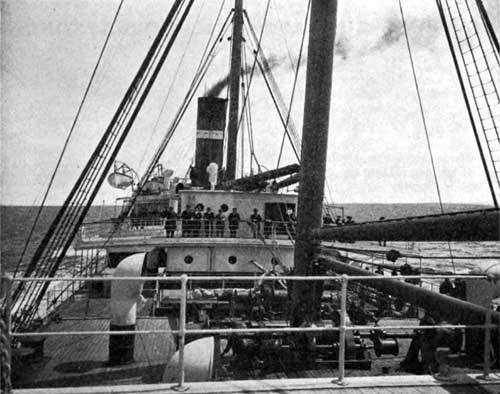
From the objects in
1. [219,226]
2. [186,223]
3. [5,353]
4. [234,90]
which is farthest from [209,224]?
[5,353]

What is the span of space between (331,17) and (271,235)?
31.9ft

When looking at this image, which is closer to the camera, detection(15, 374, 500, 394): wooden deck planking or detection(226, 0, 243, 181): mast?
detection(15, 374, 500, 394): wooden deck planking

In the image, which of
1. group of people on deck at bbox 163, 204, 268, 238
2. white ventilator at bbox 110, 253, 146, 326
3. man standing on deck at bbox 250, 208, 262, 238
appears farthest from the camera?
man standing on deck at bbox 250, 208, 262, 238

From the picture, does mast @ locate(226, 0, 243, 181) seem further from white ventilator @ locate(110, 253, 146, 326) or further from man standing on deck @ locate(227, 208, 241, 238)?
white ventilator @ locate(110, 253, 146, 326)

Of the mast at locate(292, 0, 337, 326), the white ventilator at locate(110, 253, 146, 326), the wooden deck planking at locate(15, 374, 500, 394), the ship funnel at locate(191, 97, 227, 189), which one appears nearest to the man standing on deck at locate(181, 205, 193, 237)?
the ship funnel at locate(191, 97, 227, 189)

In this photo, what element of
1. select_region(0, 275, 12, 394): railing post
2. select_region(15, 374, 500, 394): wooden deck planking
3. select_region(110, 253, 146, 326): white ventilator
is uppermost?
select_region(110, 253, 146, 326): white ventilator

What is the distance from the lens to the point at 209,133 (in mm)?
20547

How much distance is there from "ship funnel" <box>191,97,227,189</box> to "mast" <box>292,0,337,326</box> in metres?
12.9

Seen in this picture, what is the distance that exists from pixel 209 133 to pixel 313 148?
1336 cm

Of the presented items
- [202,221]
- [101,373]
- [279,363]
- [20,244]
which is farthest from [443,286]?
[20,244]

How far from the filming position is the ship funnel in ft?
66.8

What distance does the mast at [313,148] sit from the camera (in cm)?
754

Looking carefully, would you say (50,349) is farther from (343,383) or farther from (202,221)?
(202,221)

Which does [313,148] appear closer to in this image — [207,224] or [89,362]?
[89,362]
